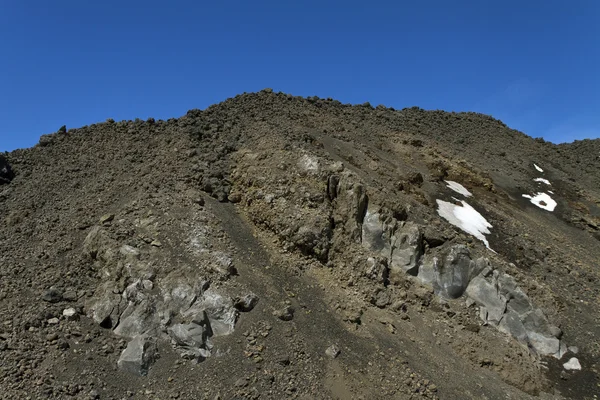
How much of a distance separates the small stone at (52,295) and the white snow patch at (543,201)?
2976 cm

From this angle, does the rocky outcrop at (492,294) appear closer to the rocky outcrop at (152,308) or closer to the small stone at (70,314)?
the rocky outcrop at (152,308)

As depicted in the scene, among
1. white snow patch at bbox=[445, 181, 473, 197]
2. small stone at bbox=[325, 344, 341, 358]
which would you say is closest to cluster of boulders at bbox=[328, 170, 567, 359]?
small stone at bbox=[325, 344, 341, 358]

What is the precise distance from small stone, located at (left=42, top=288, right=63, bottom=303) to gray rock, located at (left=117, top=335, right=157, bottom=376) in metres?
3.12

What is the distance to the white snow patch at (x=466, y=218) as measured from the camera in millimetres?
21141

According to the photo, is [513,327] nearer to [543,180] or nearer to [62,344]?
[62,344]

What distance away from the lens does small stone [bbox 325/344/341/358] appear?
42.6 feet

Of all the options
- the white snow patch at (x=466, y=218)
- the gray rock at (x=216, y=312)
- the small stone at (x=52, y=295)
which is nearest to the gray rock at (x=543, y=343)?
the white snow patch at (x=466, y=218)

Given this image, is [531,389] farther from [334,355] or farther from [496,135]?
[496,135]

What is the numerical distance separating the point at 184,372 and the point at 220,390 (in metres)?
1.26

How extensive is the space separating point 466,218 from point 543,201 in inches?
474

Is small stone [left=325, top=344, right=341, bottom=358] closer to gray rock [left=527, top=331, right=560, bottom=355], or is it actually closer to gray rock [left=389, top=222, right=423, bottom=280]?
gray rock [left=389, top=222, right=423, bottom=280]

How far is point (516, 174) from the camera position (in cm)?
3381

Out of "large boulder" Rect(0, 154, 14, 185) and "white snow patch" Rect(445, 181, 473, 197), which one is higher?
"white snow patch" Rect(445, 181, 473, 197)

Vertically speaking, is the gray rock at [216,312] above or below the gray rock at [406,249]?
below
